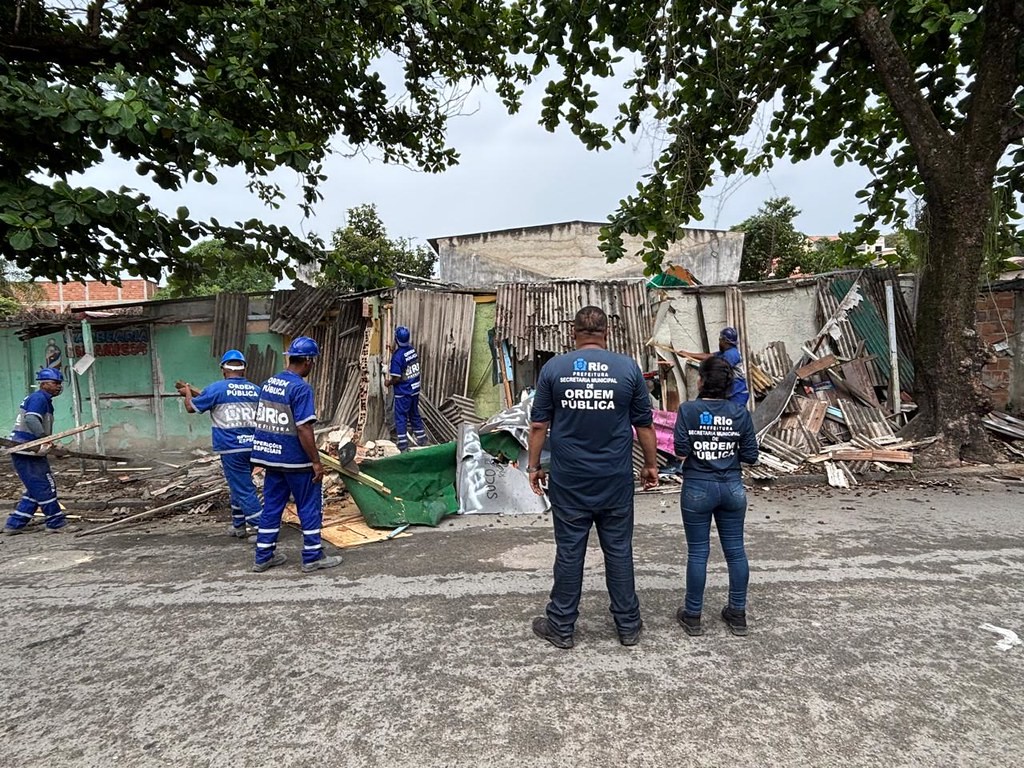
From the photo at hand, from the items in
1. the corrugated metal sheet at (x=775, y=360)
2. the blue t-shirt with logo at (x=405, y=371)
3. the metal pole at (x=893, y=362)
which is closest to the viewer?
the blue t-shirt with logo at (x=405, y=371)

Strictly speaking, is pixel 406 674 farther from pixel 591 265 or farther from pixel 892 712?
pixel 591 265

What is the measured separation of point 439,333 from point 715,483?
6.32 meters

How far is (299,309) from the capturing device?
361 inches

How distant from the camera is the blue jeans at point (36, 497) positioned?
5.61 metres

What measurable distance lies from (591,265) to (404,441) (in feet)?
52.7

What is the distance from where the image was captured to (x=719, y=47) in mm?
7738

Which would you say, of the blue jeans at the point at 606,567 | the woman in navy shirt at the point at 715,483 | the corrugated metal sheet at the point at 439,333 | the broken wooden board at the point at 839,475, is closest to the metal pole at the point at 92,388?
the corrugated metal sheet at the point at 439,333

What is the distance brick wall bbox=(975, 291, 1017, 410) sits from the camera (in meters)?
8.66

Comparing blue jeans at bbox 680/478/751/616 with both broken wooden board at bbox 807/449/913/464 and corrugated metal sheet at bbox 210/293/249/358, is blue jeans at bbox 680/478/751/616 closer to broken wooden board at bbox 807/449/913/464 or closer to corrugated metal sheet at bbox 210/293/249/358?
broken wooden board at bbox 807/449/913/464

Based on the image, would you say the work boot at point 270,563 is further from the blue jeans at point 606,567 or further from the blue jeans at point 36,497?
the blue jeans at point 36,497

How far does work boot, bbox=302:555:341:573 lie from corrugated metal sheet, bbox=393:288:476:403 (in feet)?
15.0

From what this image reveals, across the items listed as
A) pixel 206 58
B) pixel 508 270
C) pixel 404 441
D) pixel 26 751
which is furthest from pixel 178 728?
pixel 508 270

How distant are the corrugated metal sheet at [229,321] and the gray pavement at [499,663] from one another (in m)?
4.89

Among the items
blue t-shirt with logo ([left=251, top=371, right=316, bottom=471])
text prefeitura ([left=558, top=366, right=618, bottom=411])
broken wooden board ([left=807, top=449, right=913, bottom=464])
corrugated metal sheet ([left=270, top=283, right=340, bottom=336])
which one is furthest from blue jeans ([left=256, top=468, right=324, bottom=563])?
broken wooden board ([left=807, top=449, right=913, bottom=464])
